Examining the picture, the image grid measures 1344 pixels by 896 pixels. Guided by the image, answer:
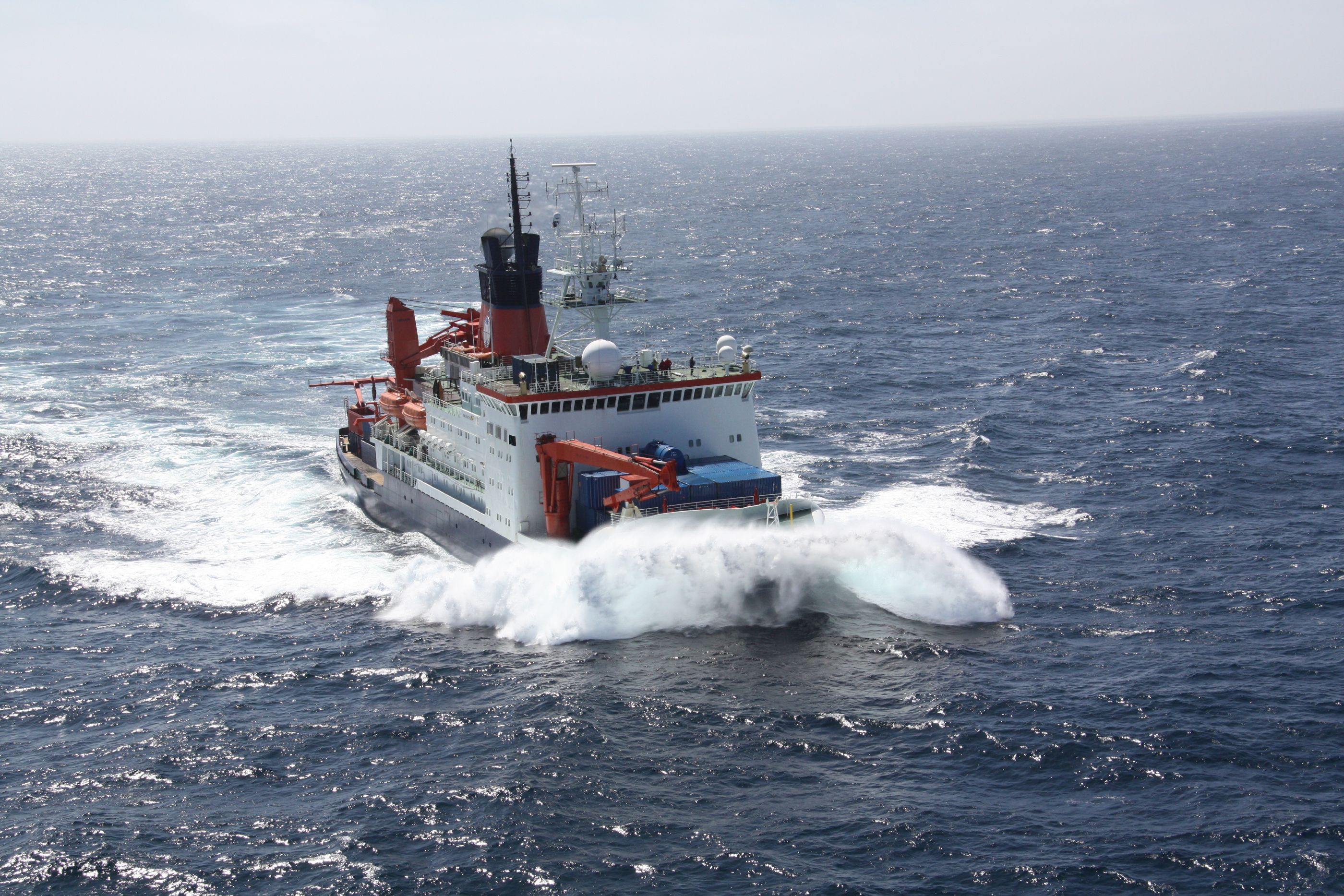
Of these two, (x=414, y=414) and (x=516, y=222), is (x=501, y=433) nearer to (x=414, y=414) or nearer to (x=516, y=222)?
(x=516, y=222)

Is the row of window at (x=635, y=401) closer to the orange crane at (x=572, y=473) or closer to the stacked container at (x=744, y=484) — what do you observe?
the orange crane at (x=572, y=473)

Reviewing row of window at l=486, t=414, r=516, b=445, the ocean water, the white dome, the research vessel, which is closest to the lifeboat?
the research vessel

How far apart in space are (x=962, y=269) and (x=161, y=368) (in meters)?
74.1

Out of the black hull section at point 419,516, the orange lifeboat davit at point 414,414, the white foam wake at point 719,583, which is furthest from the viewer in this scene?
the orange lifeboat davit at point 414,414

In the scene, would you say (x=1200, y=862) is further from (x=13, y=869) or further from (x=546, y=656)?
(x=13, y=869)

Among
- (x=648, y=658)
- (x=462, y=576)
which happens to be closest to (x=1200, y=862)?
(x=648, y=658)

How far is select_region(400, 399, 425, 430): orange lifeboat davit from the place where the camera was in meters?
56.2

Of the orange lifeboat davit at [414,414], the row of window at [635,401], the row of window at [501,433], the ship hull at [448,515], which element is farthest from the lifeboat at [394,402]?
the row of window at [635,401]

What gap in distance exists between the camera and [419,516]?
53.1 m

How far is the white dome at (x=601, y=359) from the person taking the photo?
44781mm

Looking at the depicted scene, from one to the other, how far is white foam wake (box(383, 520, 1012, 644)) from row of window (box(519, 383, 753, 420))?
19.2ft

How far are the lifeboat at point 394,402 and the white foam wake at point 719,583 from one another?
18665 millimetres

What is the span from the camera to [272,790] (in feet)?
101

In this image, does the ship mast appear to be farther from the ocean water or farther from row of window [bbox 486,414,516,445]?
row of window [bbox 486,414,516,445]
